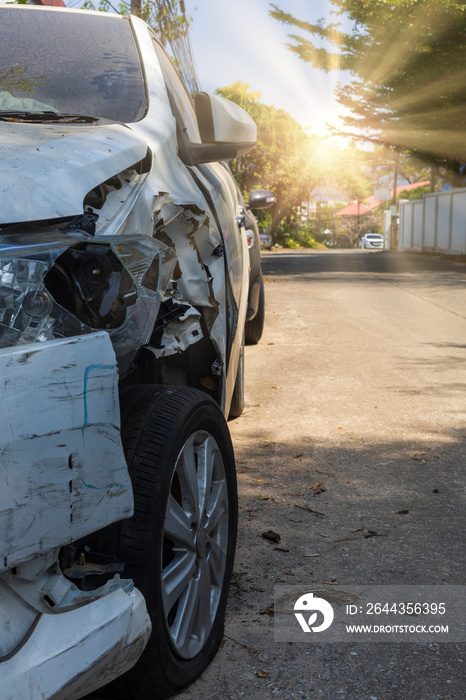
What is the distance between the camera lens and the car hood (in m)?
1.87

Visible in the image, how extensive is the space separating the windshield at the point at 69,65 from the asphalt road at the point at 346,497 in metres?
1.89

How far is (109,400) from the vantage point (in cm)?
169

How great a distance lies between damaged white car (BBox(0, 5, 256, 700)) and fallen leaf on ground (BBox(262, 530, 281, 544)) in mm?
721

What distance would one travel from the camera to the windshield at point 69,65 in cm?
302

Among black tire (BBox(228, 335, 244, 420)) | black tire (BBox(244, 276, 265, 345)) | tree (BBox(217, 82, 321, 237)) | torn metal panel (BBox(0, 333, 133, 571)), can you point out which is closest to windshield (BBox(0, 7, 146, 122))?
torn metal panel (BBox(0, 333, 133, 571))

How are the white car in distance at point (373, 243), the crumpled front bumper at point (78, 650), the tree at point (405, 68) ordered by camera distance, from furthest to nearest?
the white car in distance at point (373, 243) → the tree at point (405, 68) → the crumpled front bumper at point (78, 650)

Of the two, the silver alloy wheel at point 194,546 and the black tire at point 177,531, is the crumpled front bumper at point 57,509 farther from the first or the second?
the silver alloy wheel at point 194,546

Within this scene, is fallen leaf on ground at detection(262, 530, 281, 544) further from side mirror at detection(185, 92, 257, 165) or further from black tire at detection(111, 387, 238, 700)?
side mirror at detection(185, 92, 257, 165)

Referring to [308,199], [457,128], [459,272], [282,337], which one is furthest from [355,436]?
[308,199]

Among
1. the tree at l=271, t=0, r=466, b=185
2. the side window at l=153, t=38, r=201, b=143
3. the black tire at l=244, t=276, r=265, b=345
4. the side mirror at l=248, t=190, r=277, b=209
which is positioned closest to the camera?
the side window at l=153, t=38, r=201, b=143

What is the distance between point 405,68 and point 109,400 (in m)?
25.9

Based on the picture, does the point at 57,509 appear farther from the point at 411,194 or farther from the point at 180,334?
the point at 411,194

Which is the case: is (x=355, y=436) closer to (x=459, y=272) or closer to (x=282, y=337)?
(x=282, y=337)

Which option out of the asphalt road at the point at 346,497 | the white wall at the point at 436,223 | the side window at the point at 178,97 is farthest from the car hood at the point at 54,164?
the white wall at the point at 436,223
